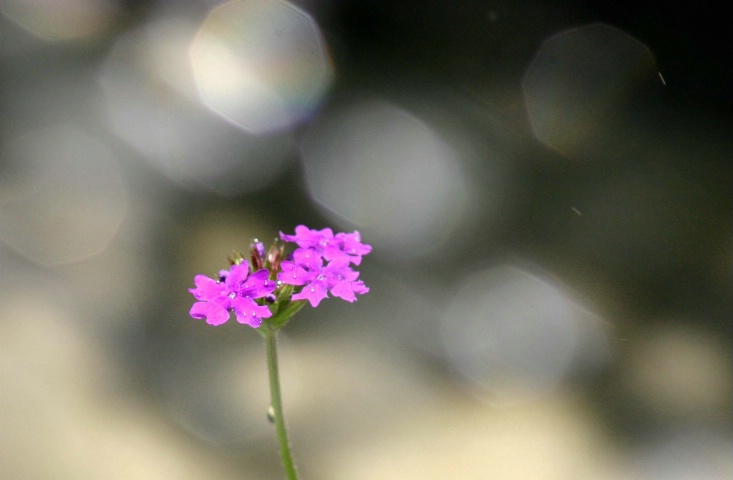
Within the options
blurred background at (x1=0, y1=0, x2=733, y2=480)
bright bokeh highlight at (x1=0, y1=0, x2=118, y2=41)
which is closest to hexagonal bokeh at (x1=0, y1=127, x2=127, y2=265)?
blurred background at (x1=0, y1=0, x2=733, y2=480)

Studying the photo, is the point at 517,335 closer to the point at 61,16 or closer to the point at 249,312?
the point at 249,312

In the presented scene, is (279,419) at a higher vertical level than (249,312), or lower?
lower

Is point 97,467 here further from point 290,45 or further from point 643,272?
point 643,272

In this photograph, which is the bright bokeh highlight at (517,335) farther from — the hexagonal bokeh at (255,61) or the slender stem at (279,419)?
the slender stem at (279,419)

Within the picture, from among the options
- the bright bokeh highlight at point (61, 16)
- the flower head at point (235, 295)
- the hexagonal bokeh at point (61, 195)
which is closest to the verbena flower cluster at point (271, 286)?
the flower head at point (235, 295)

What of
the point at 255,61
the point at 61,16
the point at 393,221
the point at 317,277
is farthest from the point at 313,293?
the point at 61,16

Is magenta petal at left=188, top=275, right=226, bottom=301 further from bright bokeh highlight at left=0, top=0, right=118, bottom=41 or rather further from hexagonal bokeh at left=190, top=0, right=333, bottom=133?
bright bokeh highlight at left=0, top=0, right=118, bottom=41
